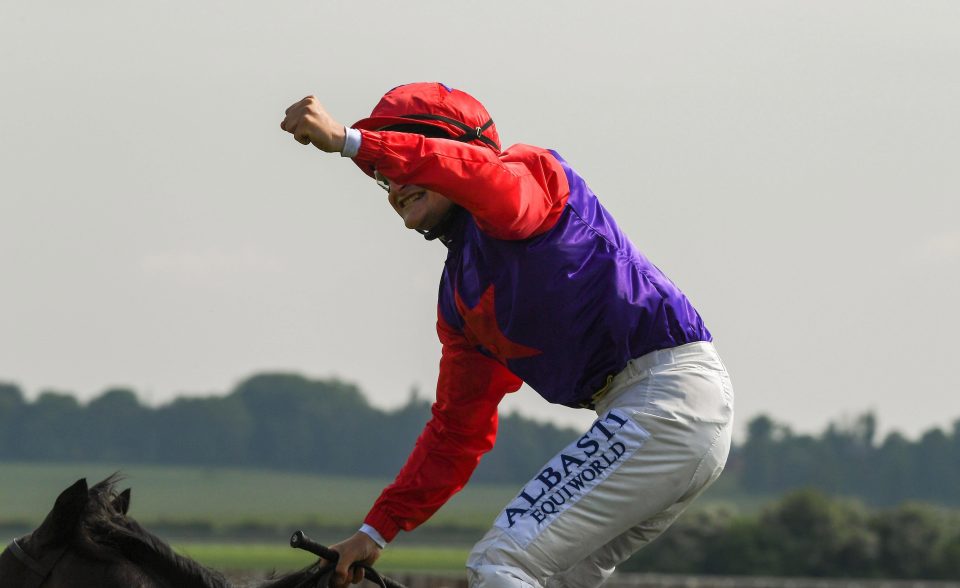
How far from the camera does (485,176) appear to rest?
3.70 meters

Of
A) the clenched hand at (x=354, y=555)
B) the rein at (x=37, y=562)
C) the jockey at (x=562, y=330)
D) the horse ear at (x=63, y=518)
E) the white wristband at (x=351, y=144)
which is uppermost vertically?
the white wristband at (x=351, y=144)

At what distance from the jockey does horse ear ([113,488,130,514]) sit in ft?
2.15

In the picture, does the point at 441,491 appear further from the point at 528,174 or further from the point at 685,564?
the point at 685,564

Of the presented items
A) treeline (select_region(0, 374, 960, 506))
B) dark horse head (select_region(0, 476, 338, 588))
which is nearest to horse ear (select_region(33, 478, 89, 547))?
dark horse head (select_region(0, 476, 338, 588))

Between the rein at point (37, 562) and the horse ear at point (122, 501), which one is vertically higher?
the horse ear at point (122, 501)

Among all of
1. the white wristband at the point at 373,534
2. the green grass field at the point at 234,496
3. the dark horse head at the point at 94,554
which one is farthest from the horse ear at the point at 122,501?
the green grass field at the point at 234,496

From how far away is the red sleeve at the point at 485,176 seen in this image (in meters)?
3.57

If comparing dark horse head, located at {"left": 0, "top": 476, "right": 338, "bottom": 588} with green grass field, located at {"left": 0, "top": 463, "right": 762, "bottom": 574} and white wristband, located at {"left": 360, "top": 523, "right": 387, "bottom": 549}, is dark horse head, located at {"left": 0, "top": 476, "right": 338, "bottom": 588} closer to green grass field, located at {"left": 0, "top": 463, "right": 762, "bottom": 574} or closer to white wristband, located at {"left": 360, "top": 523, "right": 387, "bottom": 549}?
white wristband, located at {"left": 360, "top": 523, "right": 387, "bottom": 549}

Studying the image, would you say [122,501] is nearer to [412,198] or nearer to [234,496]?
[412,198]

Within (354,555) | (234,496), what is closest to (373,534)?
(354,555)

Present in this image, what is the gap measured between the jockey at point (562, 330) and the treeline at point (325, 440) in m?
56.4

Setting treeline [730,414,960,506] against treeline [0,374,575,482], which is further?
treeline [0,374,575,482]

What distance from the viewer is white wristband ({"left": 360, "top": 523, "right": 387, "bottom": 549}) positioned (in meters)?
4.47

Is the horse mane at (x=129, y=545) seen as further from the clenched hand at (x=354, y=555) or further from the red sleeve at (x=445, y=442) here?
the red sleeve at (x=445, y=442)
